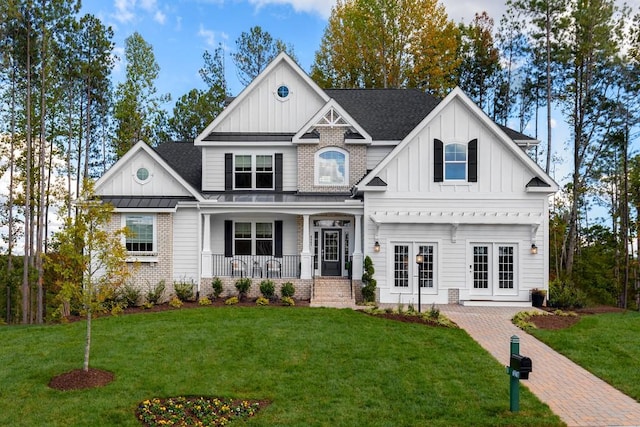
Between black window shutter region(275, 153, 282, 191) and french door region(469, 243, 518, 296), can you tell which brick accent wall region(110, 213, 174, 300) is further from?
french door region(469, 243, 518, 296)

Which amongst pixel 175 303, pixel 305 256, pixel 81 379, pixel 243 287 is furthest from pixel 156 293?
pixel 81 379

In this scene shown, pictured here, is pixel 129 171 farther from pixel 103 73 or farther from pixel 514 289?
pixel 514 289

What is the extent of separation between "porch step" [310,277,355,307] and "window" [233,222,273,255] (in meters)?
2.67

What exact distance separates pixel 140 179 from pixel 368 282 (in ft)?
32.2

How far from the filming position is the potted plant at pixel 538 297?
15719mm

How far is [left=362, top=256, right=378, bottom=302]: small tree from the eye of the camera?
1576 cm

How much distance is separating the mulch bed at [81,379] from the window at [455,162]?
1282 cm

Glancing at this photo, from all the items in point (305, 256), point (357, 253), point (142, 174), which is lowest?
point (305, 256)

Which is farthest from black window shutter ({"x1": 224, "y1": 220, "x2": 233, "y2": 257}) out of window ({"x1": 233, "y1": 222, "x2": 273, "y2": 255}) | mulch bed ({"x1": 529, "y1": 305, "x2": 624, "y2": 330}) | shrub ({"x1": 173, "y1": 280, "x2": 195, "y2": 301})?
mulch bed ({"x1": 529, "y1": 305, "x2": 624, "y2": 330})

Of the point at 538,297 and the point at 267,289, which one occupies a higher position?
the point at 267,289

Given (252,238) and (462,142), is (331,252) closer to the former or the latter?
(252,238)

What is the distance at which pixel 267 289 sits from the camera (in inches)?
635

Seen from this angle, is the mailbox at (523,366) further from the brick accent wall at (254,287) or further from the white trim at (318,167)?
the white trim at (318,167)

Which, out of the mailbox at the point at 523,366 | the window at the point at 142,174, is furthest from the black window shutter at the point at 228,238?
the mailbox at the point at 523,366
